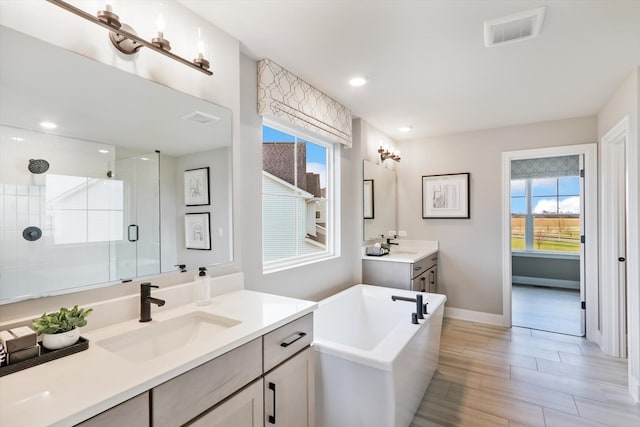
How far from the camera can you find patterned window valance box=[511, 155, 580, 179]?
5.46 metres

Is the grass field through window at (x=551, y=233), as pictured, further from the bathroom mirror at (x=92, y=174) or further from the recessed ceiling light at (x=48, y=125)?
the recessed ceiling light at (x=48, y=125)

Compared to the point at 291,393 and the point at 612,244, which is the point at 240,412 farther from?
the point at 612,244

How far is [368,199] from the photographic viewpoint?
12.0 feet

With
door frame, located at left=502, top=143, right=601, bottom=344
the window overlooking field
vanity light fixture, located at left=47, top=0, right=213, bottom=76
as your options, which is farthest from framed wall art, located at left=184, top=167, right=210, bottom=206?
the window overlooking field

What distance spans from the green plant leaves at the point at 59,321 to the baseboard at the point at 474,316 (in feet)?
13.5

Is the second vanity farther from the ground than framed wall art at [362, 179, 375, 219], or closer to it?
closer to it

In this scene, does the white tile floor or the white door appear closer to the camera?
the white door

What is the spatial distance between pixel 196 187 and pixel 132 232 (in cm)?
42

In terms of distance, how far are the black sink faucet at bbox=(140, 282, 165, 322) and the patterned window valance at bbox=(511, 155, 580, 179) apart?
6145 mm

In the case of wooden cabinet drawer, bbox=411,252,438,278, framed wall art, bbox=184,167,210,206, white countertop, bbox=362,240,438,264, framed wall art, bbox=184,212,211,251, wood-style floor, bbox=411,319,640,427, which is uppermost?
framed wall art, bbox=184,167,210,206

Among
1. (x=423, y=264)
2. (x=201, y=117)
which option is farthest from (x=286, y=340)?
(x=423, y=264)

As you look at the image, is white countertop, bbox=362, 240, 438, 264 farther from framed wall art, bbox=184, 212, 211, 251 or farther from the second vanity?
framed wall art, bbox=184, 212, 211, 251

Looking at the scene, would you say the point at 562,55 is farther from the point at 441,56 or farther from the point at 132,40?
the point at 132,40

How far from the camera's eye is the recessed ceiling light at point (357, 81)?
8.33 ft
